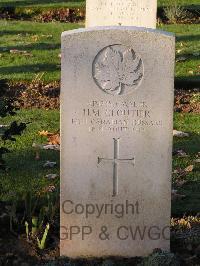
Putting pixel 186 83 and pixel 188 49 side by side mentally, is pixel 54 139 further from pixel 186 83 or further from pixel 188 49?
pixel 188 49

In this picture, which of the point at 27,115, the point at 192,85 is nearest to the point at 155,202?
the point at 27,115

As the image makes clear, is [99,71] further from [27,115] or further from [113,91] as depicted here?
[27,115]

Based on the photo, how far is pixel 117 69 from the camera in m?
4.88

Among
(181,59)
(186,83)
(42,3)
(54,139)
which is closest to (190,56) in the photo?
(181,59)

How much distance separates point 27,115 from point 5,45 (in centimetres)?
393

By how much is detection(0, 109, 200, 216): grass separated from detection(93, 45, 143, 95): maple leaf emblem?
1.50 metres

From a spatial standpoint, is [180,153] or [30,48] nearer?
[180,153]

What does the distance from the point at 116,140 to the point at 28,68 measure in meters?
6.17

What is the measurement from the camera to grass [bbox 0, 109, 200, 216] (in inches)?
247

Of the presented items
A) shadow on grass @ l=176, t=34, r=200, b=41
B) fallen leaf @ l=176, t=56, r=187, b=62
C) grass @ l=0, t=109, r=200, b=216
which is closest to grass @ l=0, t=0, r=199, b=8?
shadow on grass @ l=176, t=34, r=200, b=41

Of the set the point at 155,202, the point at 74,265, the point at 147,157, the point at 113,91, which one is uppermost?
the point at 113,91

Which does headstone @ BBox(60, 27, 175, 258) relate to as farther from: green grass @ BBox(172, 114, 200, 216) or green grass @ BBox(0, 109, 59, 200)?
green grass @ BBox(0, 109, 59, 200)

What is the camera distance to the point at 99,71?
4848 millimetres

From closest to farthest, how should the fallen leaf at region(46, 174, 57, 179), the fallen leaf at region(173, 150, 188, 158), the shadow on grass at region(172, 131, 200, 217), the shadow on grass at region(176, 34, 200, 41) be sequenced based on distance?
the shadow on grass at region(172, 131, 200, 217)
the fallen leaf at region(46, 174, 57, 179)
the fallen leaf at region(173, 150, 188, 158)
the shadow on grass at region(176, 34, 200, 41)
